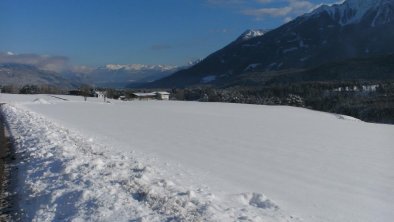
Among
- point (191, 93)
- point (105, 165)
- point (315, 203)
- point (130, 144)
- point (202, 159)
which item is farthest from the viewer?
point (191, 93)

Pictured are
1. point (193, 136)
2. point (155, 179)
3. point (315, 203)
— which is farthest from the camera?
point (193, 136)

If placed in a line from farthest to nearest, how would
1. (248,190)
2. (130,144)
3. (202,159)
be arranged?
1. (130,144)
2. (202,159)
3. (248,190)

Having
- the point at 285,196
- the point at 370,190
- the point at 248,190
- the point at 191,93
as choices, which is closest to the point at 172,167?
the point at 248,190

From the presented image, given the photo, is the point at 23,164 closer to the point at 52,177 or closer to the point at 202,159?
the point at 52,177

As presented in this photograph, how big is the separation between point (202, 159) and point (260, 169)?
9.80 ft

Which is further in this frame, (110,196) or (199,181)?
(199,181)

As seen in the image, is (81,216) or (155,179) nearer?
(81,216)

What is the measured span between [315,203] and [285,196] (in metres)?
0.93

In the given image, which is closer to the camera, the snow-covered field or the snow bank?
the snow bank

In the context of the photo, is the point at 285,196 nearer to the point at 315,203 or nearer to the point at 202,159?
the point at 315,203

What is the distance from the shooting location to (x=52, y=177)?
14320 mm

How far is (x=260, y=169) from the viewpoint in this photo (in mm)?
16422

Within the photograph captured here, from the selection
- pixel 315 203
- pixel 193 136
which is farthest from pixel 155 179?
pixel 193 136

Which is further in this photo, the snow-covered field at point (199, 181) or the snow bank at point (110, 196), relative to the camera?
the snow-covered field at point (199, 181)
